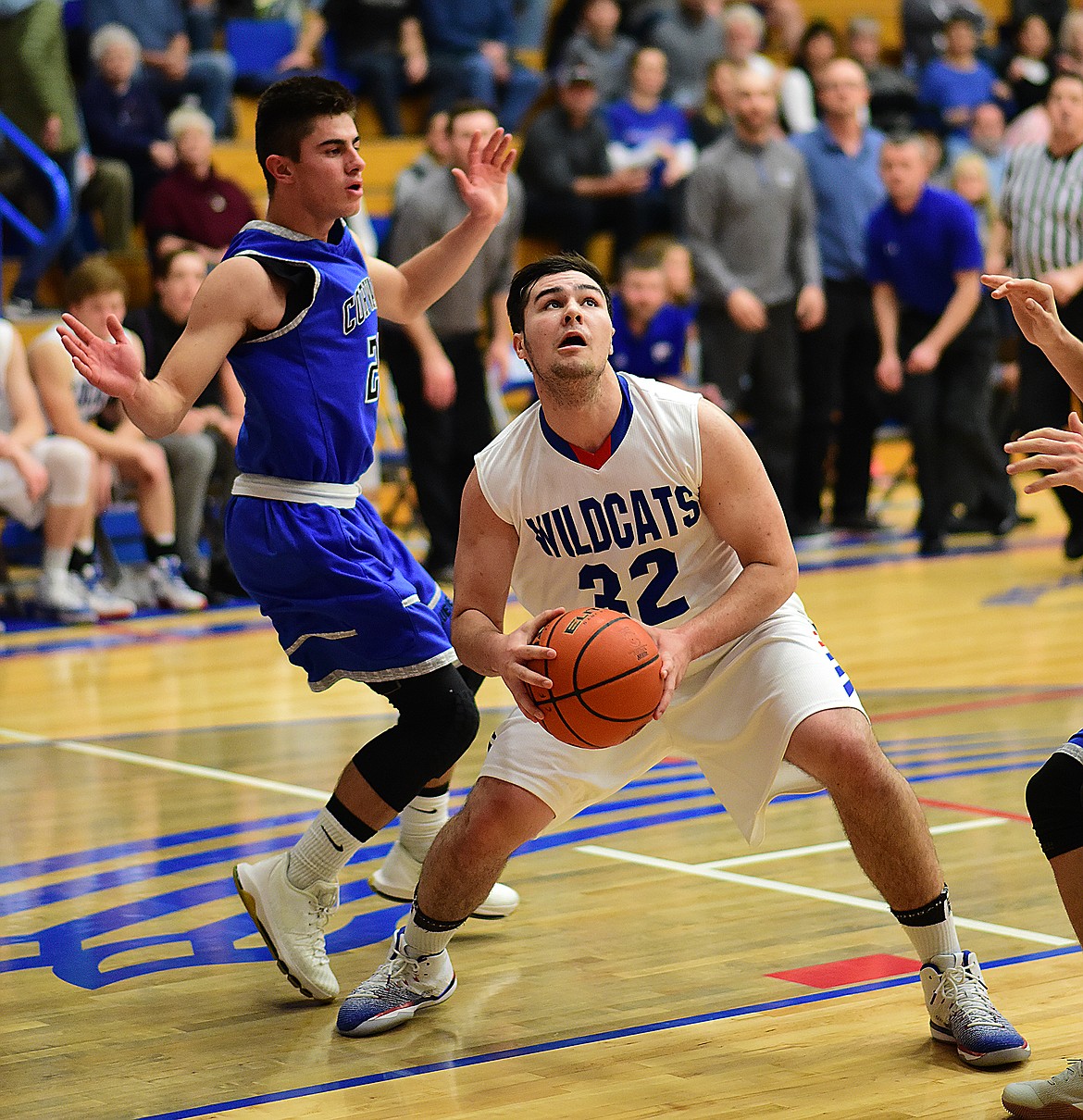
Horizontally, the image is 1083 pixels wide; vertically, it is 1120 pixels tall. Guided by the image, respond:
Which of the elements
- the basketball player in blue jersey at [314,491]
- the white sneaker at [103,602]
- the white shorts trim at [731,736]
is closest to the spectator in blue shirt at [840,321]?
the white sneaker at [103,602]

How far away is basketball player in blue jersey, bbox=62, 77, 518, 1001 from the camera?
13.5ft

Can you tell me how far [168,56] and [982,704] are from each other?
837 cm

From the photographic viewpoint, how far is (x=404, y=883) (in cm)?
477

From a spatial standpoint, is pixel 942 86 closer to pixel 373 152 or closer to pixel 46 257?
pixel 373 152

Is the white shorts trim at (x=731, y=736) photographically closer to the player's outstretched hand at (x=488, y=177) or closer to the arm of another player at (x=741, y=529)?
the arm of another player at (x=741, y=529)

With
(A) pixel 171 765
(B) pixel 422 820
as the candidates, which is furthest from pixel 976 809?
(A) pixel 171 765

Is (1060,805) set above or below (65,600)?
above

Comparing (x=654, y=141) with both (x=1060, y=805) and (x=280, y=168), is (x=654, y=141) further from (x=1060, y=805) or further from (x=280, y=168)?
(x=1060, y=805)

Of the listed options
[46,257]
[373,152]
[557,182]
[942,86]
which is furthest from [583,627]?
[942,86]

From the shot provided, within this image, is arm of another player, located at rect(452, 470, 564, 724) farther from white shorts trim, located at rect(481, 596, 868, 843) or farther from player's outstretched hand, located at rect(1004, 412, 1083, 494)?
player's outstretched hand, located at rect(1004, 412, 1083, 494)

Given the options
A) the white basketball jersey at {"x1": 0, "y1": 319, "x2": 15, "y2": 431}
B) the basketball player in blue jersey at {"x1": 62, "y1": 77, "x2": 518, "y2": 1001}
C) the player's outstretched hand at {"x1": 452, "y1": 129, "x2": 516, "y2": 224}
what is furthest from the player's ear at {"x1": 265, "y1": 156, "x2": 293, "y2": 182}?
the white basketball jersey at {"x1": 0, "y1": 319, "x2": 15, "y2": 431}

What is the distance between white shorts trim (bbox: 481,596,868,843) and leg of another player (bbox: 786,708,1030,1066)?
0.24ft

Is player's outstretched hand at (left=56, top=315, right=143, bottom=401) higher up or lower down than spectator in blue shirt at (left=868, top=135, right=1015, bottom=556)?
higher up

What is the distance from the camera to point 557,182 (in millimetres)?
13016
